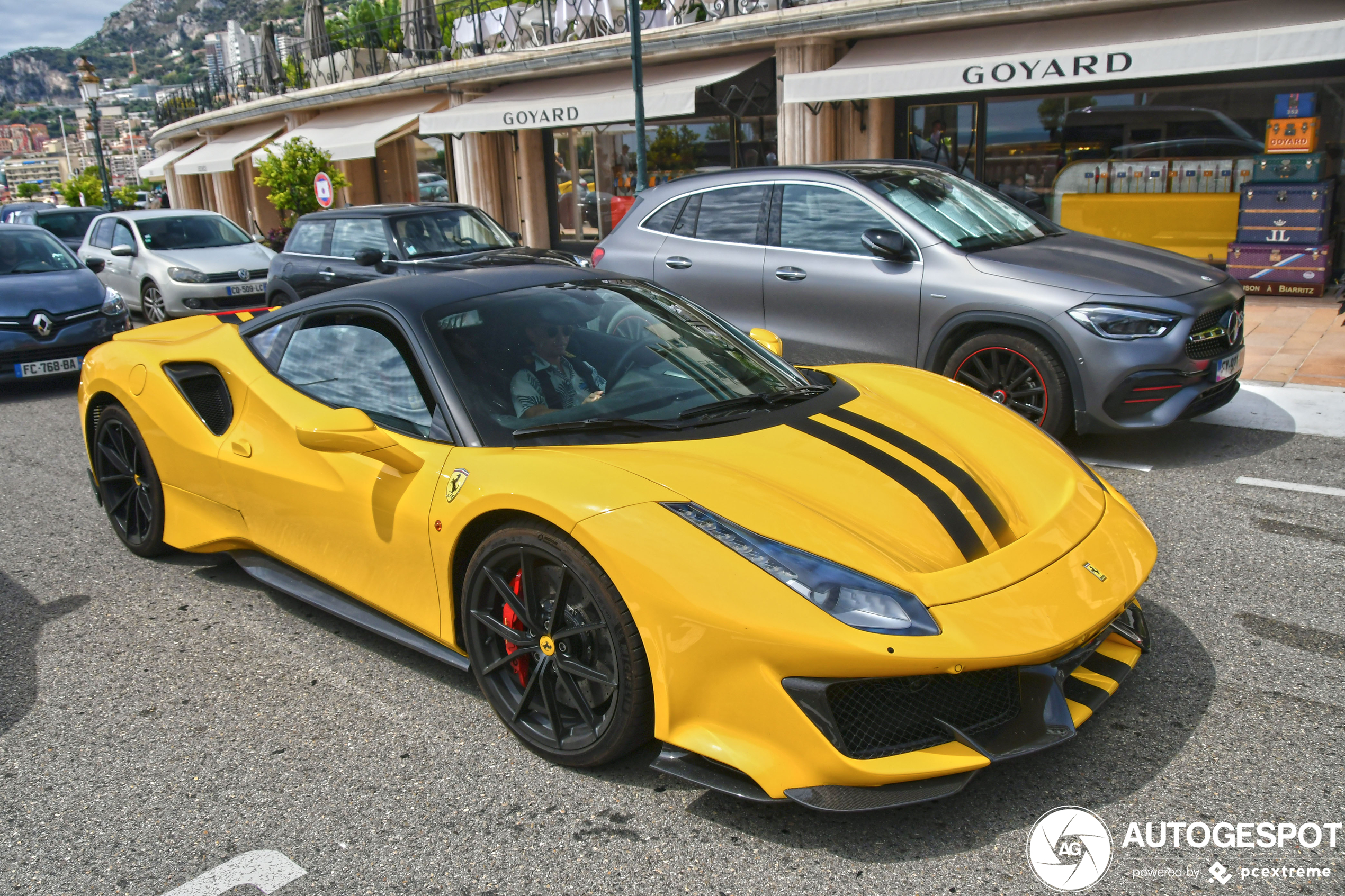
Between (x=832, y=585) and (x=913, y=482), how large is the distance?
0.65m

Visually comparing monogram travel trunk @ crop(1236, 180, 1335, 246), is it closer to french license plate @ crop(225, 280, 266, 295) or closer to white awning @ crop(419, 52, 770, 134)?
white awning @ crop(419, 52, 770, 134)

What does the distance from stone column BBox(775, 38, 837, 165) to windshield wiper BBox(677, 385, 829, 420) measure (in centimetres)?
1084

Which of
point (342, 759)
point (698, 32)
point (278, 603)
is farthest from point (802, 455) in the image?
point (698, 32)

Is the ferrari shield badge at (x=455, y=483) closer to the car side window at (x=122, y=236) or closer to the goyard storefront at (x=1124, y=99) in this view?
the goyard storefront at (x=1124, y=99)

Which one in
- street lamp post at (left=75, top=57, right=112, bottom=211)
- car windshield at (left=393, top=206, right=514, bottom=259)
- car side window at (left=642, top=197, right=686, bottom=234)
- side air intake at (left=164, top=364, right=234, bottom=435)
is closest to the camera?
side air intake at (left=164, top=364, right=234, bottom=435)

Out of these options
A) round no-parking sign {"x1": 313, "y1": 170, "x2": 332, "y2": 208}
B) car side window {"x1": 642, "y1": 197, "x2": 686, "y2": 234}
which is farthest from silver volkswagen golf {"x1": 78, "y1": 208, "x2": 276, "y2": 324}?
car side window {"x1": 642, "y1": 197, "x2": 686, "y2": 234}

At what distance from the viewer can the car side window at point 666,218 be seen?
7176mm

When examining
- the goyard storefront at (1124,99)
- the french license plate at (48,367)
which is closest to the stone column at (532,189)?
the goyard storefront at (1124,99)

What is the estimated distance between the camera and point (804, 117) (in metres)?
13.8

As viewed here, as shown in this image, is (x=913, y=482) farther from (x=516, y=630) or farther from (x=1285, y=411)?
(x=1285, y=411)

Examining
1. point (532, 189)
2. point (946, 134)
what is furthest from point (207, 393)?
point (532, 189)

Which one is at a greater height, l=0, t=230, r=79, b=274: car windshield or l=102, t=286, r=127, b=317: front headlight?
l=0, t=230, r=79, b=274: car windshield

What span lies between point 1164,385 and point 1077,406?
0.44 metres

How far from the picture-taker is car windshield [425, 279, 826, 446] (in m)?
3.13
